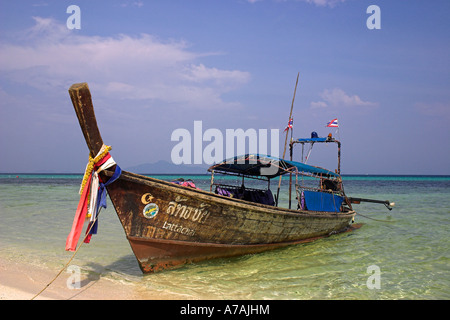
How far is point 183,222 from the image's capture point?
234 inches

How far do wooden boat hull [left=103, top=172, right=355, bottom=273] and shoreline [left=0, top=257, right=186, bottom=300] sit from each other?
2.43 ft

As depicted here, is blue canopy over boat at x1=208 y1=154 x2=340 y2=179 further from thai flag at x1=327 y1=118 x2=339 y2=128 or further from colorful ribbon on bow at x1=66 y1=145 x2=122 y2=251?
colorful ribbon on bow at x1=66 y1=145 x2=122 y2=251

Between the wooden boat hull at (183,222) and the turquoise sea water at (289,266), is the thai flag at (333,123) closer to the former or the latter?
the turquoise sea water at (289,266)

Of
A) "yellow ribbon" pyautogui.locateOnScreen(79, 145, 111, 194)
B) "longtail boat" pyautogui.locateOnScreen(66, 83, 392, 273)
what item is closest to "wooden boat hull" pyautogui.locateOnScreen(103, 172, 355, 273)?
"longtail boat" pyautogui.locateOnScreen(66, 83, 392, 273)

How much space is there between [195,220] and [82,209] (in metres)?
2.10

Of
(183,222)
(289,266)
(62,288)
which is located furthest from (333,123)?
(62,288)

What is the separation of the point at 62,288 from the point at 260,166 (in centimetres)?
634

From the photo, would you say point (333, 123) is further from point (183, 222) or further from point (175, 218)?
point (175, 218)

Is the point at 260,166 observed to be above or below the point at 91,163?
below

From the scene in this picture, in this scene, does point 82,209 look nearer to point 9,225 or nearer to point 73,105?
point 73,105

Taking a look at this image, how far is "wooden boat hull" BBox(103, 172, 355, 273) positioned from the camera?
5.43 metres
